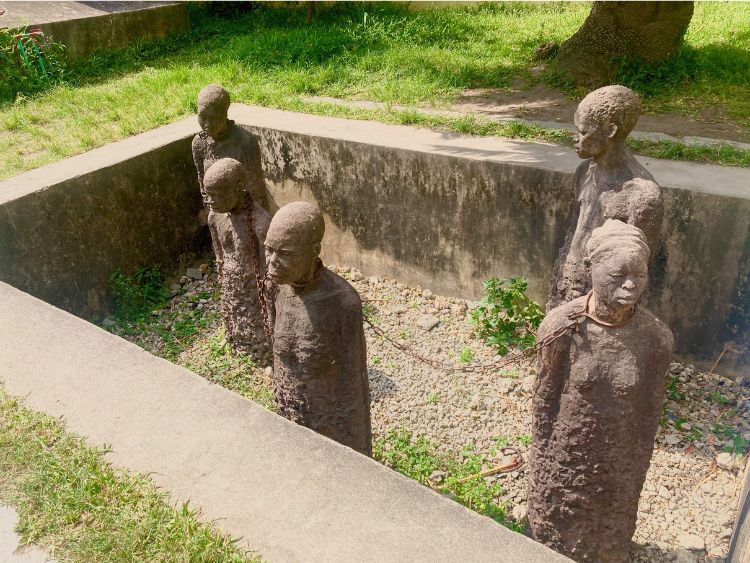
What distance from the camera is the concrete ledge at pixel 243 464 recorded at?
231 centimetres

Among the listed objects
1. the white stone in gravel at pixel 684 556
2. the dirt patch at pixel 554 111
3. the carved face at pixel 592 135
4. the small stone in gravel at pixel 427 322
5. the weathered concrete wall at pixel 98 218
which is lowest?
the small stone in gravel at pixel 427 322

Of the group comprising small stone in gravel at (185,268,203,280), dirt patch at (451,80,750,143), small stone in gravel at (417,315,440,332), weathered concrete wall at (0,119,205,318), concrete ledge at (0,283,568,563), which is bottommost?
small stone in gravel at (185,268,203,280)

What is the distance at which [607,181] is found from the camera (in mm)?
4094

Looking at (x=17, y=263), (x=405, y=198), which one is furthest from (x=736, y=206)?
(x=17, y=263)

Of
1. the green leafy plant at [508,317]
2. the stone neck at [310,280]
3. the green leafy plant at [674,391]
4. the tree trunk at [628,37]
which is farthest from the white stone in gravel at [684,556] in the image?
the tree trunk at [628,37]

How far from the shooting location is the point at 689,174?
513 centimetres

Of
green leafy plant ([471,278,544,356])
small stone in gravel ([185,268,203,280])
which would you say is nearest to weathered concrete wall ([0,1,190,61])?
small stone in gravel ([185,268,203,280])

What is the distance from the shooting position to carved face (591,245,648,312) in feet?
8.45

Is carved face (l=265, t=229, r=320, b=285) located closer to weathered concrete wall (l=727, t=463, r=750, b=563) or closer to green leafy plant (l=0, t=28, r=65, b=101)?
weathered concrete wall (l=727, t=463, r=750, b=563)

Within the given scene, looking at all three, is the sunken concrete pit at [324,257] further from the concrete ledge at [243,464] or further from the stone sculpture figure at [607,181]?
the stone sculpture figure at [607,181]

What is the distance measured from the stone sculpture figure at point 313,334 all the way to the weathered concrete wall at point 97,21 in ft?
29.0

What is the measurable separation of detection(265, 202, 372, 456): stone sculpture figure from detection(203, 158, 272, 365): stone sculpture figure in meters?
1.39

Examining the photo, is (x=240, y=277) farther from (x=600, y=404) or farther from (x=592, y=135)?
(x=600, y=404)

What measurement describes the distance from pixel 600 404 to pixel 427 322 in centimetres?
310
